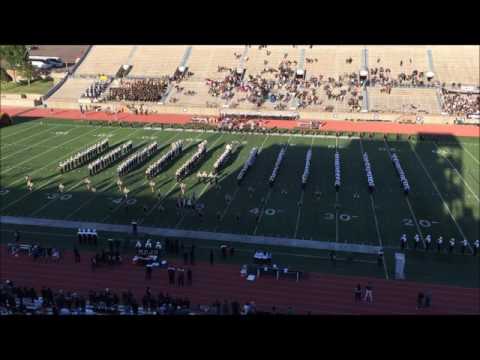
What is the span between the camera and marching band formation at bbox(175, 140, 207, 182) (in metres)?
26.1

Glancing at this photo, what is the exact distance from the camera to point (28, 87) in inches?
2125

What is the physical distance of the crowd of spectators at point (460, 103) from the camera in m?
40.8

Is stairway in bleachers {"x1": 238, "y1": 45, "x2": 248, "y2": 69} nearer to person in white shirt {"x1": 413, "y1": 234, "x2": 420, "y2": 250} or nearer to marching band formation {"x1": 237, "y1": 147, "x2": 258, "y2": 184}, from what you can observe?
marching band formation {"x1": 237, "y1": 147, "x2": 258, "y2": 184}

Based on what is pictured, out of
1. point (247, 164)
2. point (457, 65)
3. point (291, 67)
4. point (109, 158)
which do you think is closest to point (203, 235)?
point (247, 164)

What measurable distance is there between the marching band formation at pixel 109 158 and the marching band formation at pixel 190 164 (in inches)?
177

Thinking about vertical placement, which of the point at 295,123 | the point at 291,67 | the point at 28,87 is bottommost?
the point at 295,123

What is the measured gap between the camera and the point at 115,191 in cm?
2430

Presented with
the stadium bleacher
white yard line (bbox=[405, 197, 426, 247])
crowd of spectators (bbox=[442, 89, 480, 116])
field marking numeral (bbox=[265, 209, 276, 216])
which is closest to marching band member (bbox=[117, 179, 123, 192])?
field marking numeral (bbox=[265, 209, 276, 216])

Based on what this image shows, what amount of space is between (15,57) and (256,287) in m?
48.4

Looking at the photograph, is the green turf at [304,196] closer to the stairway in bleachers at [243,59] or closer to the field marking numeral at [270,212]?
the field marking numeral at [270,212]

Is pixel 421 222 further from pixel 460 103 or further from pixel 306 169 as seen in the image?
pixel 460 103
